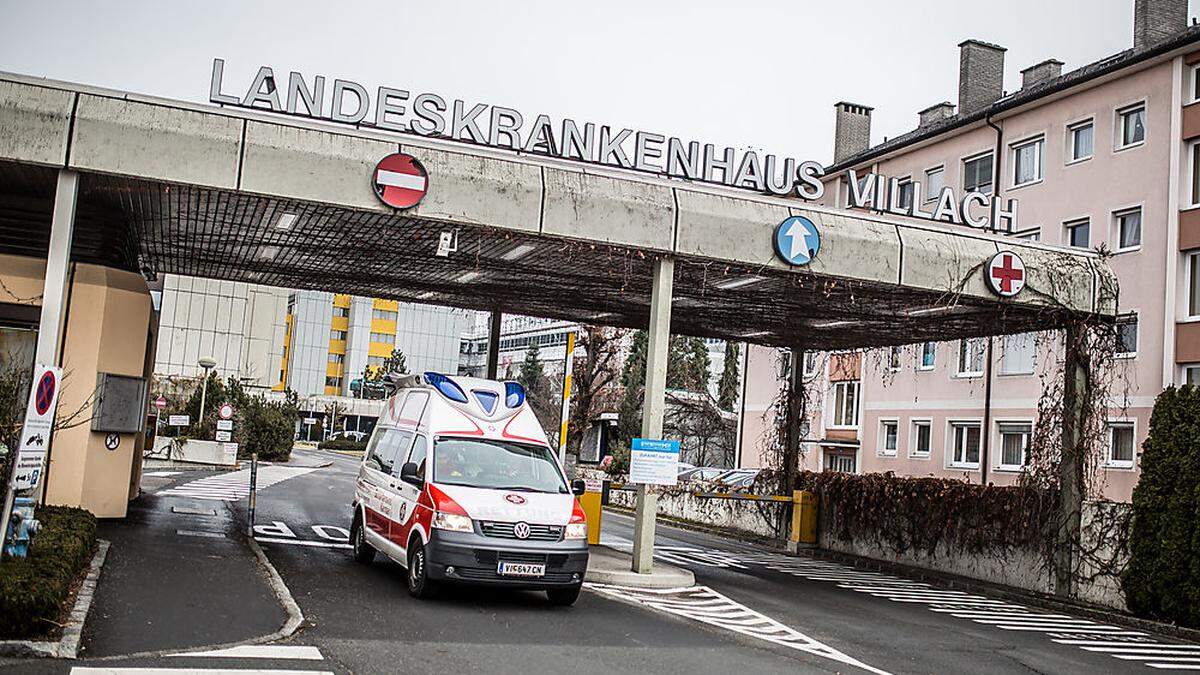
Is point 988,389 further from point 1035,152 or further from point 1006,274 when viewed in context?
point 1006,274

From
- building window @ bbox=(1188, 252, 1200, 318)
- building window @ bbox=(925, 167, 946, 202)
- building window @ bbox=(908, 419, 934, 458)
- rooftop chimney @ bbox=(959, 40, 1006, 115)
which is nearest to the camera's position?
building window @ bbox=(1188, 252, 1200, 318)

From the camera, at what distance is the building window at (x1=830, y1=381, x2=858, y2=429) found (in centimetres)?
4772

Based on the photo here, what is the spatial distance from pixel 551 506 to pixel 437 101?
6139mm

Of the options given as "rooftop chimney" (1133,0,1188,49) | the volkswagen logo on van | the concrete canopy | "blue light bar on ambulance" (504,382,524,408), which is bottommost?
the volkswagen logo on van

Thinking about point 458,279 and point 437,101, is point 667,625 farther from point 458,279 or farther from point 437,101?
point 458,279

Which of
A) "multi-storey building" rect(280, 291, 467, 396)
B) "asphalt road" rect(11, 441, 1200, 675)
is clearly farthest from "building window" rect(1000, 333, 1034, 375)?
"multi-storey building" rect(280, 291, 467, 396)

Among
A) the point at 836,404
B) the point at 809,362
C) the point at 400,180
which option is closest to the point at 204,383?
the point at 809,362

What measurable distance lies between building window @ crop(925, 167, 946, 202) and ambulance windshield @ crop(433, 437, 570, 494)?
104 feet

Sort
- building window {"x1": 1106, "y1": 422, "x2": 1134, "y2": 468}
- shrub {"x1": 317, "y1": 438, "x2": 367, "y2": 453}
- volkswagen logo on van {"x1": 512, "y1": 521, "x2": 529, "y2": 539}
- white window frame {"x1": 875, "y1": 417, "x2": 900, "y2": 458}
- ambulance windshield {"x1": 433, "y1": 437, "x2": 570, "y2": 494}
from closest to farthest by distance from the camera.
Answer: volkswagen logo on van {"x1": 512, "y1": 521, "x2": 529, "y2": 539} < ambulance windshield {"x1": 433, "y1": 437, "x2": 570, "y2": 494} < building window {"x1": 1106, "y1": 422, "x2": 1134, "y2": 468} < white window frame {"x1": 875, "y1": 417, "x2": 900, "y2": 458} < shrub {"x1": 317, "y1": 438, "x2": 367, "y2": 453}

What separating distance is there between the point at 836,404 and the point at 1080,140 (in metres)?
16.3

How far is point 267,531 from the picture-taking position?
782 inches

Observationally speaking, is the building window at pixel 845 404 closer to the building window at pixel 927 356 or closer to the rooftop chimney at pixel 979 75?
the building window at pixel 927 356

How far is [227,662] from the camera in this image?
9.06 metres

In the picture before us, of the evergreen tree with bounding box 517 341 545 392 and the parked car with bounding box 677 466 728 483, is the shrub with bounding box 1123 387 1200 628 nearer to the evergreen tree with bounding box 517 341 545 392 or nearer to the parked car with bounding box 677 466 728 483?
the parked car with bounding box 677 466 728 483
